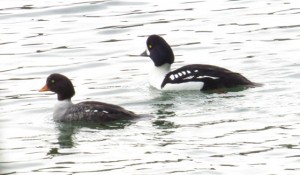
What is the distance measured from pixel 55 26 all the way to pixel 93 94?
585cm

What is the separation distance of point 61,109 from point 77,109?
314mm

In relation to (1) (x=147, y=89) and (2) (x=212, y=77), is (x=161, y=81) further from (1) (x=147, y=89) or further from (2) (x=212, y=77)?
(2) (x=212, y=77)

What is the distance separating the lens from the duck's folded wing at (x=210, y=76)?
17391mm

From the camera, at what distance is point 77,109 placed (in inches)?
623

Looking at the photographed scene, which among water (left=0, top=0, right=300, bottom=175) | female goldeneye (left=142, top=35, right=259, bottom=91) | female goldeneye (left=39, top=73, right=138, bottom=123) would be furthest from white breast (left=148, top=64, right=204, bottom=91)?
female goldeneye (left=39, top=73, right=138, bottom=123)

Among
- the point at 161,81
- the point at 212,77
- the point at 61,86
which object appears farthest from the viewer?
the point at 161,81

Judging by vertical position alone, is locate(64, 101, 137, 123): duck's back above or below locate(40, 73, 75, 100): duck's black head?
below

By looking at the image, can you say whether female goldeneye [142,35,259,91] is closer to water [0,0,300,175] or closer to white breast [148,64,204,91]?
white breast [148,64,204,91]

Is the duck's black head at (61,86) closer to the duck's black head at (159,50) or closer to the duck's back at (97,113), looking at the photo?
the duck's back at (97,113)

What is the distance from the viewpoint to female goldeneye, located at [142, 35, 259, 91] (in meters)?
17.4

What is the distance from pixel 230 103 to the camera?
1641 centimetres

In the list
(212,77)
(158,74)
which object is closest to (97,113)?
(212,77)

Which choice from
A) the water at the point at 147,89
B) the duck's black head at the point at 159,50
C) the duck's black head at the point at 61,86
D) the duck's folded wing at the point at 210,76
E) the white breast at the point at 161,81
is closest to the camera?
the water at the point at 147,89

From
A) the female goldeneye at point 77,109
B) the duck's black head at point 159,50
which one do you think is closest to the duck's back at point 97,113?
the female goldeneye at point 77,109
